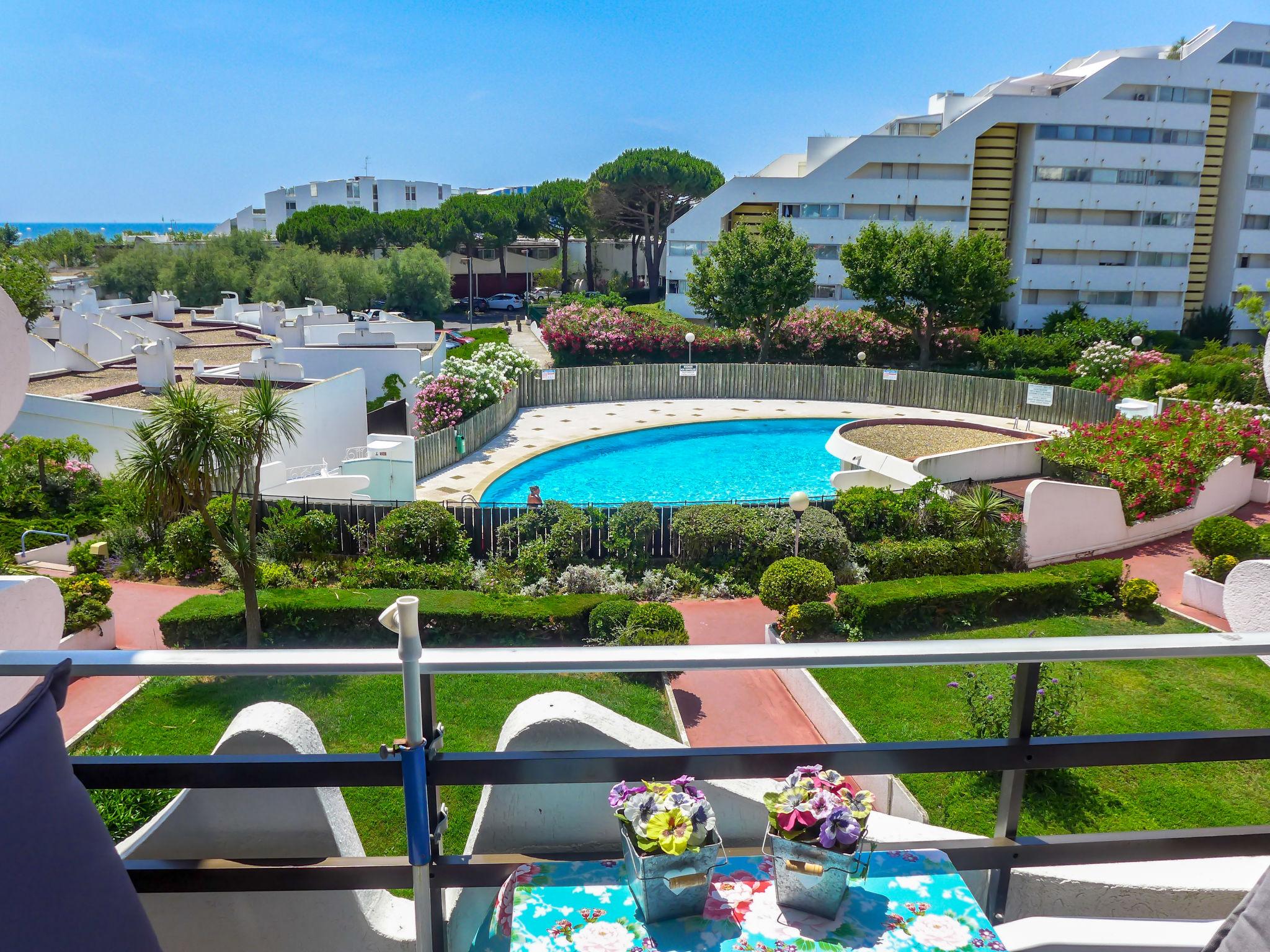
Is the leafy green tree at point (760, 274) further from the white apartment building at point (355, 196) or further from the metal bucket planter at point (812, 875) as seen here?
the white apartment building at point (355, 196)

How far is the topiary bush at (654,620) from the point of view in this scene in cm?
1159

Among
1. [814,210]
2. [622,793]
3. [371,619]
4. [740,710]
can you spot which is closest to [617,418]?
[371,619]

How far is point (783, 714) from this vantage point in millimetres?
9914

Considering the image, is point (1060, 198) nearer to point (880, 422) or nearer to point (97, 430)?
point (880, 422)

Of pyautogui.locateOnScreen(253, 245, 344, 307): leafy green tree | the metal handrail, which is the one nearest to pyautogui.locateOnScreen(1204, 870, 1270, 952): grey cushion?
the metal handrail

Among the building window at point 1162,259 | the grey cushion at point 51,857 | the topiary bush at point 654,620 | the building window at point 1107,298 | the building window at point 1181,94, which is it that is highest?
the building window at point 1181,94

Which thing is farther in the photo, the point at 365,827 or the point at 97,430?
the point at 97,430

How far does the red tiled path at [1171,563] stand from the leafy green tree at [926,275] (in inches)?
677

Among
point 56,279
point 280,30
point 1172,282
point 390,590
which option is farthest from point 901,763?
point 56,279

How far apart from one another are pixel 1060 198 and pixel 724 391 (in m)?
22.0

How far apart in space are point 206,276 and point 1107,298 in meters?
48.2

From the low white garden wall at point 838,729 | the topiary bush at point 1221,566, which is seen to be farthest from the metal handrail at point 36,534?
the topiary bush at point 1221,566

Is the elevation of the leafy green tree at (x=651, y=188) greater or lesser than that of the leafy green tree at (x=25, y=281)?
greater

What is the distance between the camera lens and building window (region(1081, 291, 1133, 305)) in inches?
1753
